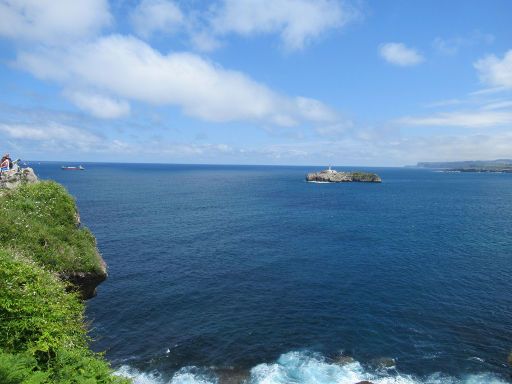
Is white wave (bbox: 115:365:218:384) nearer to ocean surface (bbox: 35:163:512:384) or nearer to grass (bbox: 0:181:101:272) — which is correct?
ocean surface (bbox: 35:163:512:384)

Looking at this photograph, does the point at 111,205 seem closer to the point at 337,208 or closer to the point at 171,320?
the point at 337,208

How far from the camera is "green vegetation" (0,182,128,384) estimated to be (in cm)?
1541

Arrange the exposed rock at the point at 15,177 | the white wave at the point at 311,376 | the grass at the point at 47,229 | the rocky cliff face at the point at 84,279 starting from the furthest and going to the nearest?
the exposed rock at the point at 15,177
the white wave at the point at 311,376
the rocky cliff face at the point at 84,279
the grass at the point at 47,229

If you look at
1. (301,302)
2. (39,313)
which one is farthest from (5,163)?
(301,302)

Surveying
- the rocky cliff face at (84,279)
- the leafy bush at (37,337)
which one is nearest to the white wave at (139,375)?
the rocky cliff face at (84,279)

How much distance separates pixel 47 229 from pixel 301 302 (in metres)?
30.3

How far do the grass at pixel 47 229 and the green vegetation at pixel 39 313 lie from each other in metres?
0.07

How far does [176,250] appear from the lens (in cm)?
6588

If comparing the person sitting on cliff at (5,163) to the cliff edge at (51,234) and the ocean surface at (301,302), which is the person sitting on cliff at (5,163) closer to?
the cliff edge at (51,234)

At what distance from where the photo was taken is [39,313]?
58.6ft

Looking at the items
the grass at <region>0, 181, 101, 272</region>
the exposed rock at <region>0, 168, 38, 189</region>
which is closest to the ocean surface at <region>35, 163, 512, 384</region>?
the grass at <region>0, 181, 101, 272</region>

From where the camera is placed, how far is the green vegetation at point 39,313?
15.4m

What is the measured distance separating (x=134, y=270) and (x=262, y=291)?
20.6 meters

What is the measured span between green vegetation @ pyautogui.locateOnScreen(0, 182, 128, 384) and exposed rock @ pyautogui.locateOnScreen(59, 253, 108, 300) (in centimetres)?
48
